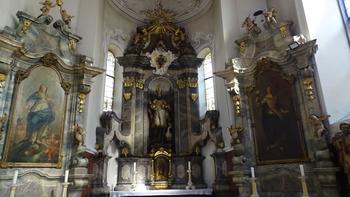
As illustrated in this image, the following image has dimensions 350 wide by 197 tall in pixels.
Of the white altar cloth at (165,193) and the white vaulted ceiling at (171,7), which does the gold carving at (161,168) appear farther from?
the white vaulted ceiling at (171,7)

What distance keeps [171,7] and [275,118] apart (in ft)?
26.3

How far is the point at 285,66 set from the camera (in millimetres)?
7648

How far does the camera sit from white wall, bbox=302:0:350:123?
667cm

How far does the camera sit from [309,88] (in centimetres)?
695

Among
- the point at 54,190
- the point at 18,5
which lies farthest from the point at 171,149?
the point at 18,5

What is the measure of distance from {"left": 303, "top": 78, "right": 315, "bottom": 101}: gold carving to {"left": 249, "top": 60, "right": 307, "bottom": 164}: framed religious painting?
0.37m

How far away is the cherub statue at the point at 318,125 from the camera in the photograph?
20.6 feet

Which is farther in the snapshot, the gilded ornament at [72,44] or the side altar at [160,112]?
the side altar at [160,112]

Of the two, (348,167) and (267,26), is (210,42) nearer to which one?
(267,26)

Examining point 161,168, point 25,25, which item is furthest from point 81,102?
point 161,168

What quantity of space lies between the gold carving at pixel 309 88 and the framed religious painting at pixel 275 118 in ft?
1.20

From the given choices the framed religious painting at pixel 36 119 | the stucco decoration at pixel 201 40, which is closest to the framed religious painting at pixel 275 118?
the stucco decoration at pixel 201 40

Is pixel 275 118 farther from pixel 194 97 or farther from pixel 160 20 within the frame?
pixel 160 20

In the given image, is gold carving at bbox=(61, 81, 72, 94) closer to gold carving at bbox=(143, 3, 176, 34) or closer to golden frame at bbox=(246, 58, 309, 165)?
gold carving at bbox=(143, 3, 176, 34)
